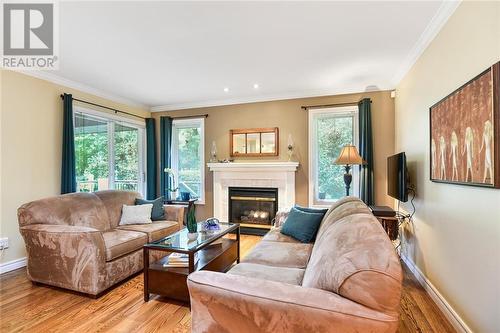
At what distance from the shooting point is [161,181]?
5230mm

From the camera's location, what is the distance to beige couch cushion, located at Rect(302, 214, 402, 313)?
100cm

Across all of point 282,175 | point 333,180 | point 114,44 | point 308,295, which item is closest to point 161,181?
point 282,175

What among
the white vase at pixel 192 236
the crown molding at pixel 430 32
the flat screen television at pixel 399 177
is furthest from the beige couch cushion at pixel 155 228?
the crown molding at pixel 430 32

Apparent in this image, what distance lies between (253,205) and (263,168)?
764 mm

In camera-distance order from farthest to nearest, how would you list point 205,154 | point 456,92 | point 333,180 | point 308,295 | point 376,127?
point 205,154
point 333,180
point 376,127
point 456,92
point 308,295

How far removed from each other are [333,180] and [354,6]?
282 centimetres

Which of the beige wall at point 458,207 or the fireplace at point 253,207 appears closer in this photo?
the beige wall at point 458,207

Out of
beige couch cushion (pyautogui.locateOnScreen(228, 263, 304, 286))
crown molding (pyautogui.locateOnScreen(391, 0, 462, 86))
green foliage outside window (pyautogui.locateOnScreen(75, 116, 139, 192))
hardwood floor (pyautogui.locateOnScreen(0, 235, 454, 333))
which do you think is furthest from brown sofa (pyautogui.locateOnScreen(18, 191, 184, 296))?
crown molding (pyautogui.locateOnScreen(391, 0, 462, 86))

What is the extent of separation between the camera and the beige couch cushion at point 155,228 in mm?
3182

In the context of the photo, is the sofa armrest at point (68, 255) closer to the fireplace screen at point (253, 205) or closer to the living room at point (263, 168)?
the living room at point (263, 168)

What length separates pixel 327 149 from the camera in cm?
A: 439

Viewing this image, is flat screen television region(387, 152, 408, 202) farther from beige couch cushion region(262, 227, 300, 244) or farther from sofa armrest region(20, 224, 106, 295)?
sofa armrest region(20, 224, 106, 295)

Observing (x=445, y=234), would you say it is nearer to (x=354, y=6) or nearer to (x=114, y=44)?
(x=354, y=6)

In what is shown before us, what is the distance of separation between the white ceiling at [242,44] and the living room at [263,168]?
2cm
